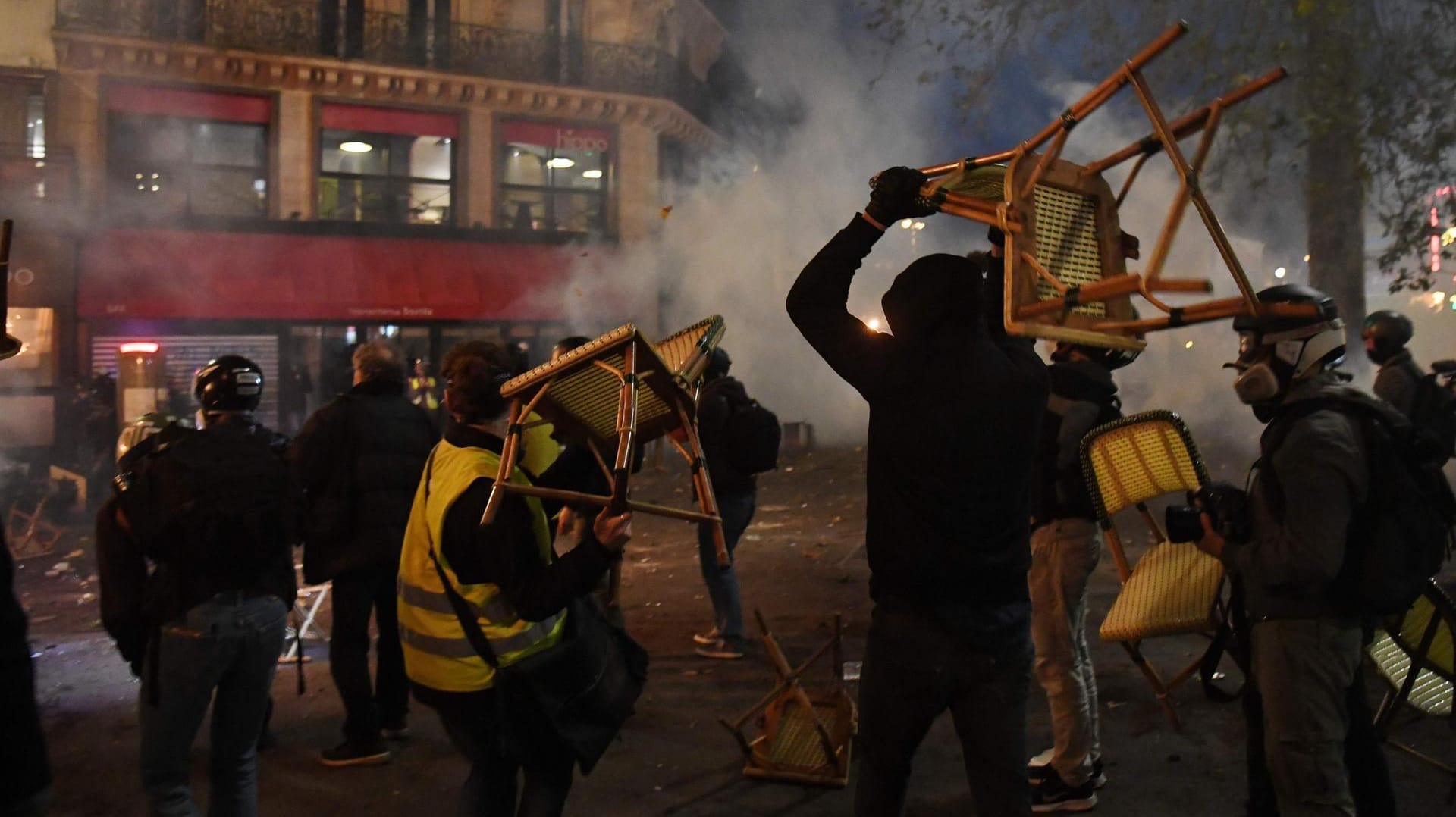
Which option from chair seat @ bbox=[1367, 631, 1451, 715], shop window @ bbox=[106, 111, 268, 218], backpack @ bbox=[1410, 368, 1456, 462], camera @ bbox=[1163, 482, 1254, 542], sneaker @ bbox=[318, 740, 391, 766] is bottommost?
sneaker @ bbox=[318, 740, 391, 766]

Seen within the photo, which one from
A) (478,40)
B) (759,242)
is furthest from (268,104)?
(759,242)

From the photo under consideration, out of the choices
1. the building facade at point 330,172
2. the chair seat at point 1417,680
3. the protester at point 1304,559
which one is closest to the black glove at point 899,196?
Answer: the protester at point 1304,559

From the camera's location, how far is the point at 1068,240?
207 centimetres

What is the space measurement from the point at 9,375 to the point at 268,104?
5.82 meters

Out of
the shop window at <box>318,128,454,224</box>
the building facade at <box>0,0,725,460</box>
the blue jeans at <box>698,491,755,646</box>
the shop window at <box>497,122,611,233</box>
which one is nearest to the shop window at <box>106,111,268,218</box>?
the building facade at <box>0,0,725,460</box>

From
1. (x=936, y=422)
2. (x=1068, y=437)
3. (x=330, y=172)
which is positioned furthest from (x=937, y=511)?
(x=330, y=172)

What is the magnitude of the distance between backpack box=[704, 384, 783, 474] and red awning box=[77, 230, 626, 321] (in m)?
12.5

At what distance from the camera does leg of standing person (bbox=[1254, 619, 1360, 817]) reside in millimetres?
2730

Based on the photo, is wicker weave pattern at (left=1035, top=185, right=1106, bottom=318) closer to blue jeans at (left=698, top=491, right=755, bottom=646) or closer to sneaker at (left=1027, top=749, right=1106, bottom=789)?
sneaker at (left=1027, top=749, right=1106, bottom=789)

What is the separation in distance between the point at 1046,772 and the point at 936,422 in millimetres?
2137

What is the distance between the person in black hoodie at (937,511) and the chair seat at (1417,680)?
2.43 metres

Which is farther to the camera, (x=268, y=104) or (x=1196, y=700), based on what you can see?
(x=268, y=104)

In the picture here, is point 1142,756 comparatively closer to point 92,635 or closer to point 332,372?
point 92,635

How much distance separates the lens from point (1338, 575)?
108 inches
